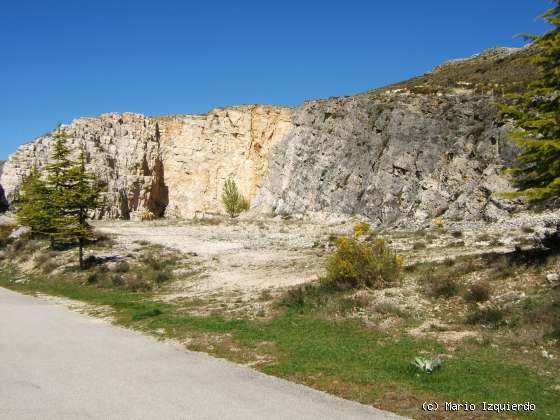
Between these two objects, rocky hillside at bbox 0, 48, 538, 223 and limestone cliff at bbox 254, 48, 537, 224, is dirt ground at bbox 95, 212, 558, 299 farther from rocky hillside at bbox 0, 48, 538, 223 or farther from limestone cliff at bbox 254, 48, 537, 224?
rocky hillside at bbox 0, 48, 538, 223

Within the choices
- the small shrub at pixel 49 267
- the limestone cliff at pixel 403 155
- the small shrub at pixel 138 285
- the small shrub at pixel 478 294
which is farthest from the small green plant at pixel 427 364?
the limestone cliff at pixel 403 155

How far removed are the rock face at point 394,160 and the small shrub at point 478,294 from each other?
71.5ft

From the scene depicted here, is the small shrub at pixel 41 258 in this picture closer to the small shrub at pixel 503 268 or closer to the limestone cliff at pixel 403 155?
the small shrub at pixel 503 268

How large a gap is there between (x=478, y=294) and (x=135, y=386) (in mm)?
9306

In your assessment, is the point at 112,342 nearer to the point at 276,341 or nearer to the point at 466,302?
the point at 276,341

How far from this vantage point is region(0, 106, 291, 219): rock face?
61.8 metres

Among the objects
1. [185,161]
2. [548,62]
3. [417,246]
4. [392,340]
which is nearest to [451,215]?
[417,246]

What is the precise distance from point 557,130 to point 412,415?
979 centimetres

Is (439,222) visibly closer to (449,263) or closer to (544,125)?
(449,263)

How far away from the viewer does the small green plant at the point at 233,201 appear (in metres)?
58.7

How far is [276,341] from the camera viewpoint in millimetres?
11180

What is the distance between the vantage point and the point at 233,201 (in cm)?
5928

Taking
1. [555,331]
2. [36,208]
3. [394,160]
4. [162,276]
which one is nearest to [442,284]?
[555,331]

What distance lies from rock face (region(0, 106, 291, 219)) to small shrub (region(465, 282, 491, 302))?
1976 inches
